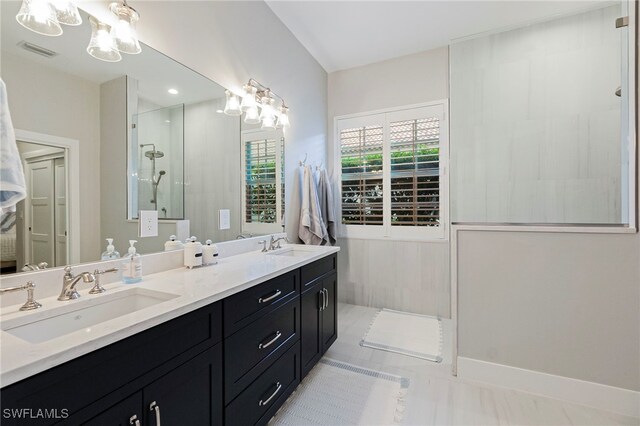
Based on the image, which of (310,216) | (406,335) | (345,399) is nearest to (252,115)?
(310,216)

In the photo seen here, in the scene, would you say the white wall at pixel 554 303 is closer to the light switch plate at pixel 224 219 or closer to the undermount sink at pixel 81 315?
the light switch plate at pixel 224 219

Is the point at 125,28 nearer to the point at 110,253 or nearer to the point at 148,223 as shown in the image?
the point at 148,223

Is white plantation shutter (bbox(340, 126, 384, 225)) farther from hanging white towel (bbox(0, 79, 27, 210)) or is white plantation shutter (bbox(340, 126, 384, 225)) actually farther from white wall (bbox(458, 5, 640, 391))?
hanging white towel (bbox(0, 79, 27, 210))

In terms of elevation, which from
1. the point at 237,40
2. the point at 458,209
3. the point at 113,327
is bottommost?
the point at 113,327

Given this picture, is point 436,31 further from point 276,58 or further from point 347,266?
point 347,266

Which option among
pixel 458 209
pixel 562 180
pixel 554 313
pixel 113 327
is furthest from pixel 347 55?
pixel 113 327

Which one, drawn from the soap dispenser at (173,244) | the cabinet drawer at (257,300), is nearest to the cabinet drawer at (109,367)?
the cabinet drawer at (257,300)

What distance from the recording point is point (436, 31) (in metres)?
2.67

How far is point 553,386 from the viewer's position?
1707mm

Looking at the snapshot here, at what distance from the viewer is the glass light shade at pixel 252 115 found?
2.07 metres

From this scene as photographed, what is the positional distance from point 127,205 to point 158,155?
34cm

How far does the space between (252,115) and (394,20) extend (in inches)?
64.1

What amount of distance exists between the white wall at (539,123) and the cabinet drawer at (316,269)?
1039 mm

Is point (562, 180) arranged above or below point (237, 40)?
below
